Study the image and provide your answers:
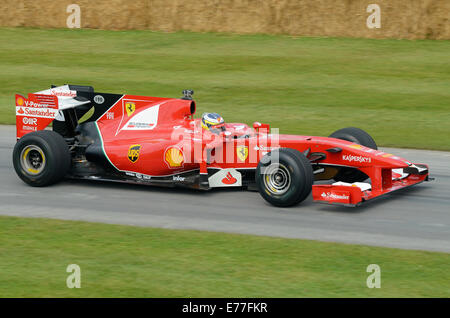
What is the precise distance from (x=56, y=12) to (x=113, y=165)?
64.1 ft

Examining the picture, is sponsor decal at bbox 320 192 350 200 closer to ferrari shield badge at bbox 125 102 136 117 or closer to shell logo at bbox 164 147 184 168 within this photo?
shell logo at bbox 164 147 184 168

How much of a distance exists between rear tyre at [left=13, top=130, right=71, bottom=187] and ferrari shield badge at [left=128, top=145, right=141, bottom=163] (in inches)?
39.1

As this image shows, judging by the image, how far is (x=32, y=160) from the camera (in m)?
12.4

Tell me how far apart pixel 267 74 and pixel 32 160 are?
458 inches

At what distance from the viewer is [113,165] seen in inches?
481

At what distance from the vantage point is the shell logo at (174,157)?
1174 cm

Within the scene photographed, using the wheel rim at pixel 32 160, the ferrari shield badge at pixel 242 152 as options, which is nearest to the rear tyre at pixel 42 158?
the wheel rim at pixel 32 160

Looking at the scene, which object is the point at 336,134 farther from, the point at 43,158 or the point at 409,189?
the point at 43,158

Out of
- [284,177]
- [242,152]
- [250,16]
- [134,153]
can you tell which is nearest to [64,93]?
[134,153]

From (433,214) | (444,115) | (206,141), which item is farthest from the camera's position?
(444,115)

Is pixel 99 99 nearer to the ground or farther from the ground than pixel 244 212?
farther from the ground

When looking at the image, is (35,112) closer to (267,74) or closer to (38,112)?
(38,112)

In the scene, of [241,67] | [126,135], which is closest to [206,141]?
[126,135]

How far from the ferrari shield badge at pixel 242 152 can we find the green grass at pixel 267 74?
5.10 meters
